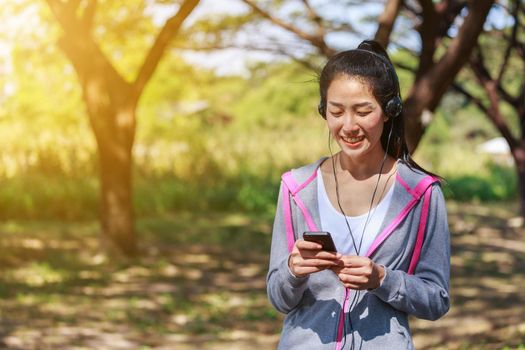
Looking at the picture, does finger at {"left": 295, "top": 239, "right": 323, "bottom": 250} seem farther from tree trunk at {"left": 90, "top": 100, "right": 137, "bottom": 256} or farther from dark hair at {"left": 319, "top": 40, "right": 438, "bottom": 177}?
tree trunk at {"left": 90, "top": 100, "right": 137, "bottom": 256}

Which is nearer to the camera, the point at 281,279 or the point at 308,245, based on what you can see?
the point at 308,245

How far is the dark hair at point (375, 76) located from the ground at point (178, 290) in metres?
4.26

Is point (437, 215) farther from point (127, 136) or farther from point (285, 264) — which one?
point (127, 136)

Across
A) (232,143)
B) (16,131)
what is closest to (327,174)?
(16,131)

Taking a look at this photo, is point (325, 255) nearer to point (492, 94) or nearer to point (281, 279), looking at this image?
point (281, 279)

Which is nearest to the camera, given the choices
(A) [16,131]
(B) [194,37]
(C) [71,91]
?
(B) [194,37]

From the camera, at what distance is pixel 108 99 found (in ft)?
35.8

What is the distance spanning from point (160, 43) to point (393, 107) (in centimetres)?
838

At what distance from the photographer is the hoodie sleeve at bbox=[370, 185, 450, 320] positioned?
7.05 feet

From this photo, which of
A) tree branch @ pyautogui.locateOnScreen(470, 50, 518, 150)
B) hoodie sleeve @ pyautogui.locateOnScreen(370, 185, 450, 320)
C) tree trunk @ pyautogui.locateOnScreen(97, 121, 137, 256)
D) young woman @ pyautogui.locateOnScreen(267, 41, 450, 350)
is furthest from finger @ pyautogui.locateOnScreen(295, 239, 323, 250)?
tree branch @ pyautogui.locateOnScreen(470, 50, 518, 150)

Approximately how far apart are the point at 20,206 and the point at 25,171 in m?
1.60

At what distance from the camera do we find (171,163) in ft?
61.5

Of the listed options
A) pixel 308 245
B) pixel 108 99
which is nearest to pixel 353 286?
pixel 308 245

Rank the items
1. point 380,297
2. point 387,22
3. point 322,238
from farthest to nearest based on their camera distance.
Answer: point 387,22, point 380,297, point 322,238
